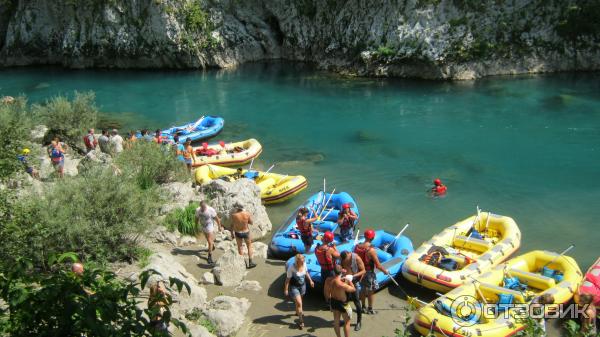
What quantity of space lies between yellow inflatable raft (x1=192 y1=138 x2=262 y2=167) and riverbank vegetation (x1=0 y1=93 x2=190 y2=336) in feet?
9.24

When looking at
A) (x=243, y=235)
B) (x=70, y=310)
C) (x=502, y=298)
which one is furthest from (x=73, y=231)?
(x=502, y=298)

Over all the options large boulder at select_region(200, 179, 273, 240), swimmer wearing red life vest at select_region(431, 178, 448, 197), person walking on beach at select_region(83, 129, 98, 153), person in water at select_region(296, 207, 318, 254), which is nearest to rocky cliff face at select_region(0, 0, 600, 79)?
swimmer wearing red life vest at select_region(431, 178, 448, 197)

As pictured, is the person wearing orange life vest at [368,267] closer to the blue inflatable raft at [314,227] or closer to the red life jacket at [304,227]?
the red life jacket at [304,227]

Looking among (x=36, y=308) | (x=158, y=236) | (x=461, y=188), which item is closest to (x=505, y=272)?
(x=461, y=188)

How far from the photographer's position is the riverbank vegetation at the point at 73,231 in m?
4.18

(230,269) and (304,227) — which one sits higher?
(304,227)

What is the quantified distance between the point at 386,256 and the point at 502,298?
116 inches

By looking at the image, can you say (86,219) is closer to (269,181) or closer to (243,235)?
(243,235)

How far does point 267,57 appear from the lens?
45.0 meters

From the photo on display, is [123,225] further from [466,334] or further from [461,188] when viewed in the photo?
[461,188]

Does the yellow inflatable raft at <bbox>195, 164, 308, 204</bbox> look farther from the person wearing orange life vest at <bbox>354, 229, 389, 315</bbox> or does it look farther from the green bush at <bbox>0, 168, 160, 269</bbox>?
the person wearing orange life vest at <bbox>354, 229, 389, 315</bbox>

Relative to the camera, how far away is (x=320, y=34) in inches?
1619

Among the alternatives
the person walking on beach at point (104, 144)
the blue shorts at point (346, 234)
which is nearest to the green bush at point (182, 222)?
the blue shorts at point (346, 234)

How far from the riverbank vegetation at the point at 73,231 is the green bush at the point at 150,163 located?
0.03 meters
